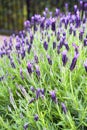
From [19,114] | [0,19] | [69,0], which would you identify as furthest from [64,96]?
[0,19]

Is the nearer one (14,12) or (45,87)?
(45,87)

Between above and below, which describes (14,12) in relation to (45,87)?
above

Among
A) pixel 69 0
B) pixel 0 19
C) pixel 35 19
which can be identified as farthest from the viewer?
pixel 0 19

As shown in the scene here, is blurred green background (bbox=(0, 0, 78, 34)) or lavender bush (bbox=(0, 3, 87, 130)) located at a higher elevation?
blurred green background (bbox=(0, 0, 78, 34))

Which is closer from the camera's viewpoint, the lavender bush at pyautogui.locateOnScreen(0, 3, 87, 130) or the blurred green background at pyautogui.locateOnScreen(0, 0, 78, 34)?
the lavender bush at pyautogui.locateOnScreen(0, 3, 87, 130)

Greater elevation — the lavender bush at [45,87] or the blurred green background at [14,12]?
the blurred green background at [14,12]

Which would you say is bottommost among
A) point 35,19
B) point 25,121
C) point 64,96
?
point 25,121

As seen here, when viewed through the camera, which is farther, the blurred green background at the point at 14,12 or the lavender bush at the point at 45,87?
the blurred green background at the point at 14,12

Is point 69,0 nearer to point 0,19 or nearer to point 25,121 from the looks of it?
point 0,19
